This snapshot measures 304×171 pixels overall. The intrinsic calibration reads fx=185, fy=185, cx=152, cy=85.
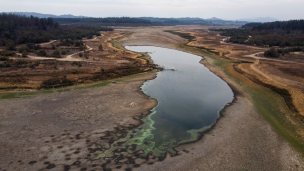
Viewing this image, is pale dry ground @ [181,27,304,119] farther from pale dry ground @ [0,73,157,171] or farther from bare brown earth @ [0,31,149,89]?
bare brown earth @ [0,31,149,89]

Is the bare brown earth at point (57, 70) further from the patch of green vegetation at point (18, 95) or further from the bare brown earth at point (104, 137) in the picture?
the bare brown earth at point (104, 137)

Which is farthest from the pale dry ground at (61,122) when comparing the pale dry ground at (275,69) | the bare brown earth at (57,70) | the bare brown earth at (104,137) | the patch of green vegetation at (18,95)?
the pale dry ground at (275,69)

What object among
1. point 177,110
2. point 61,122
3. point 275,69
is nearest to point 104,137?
point 61,122

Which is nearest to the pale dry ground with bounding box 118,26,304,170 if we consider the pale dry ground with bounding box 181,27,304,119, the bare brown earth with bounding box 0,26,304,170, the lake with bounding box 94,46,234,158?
the bare brown earth with bounding box 0,26,304,170

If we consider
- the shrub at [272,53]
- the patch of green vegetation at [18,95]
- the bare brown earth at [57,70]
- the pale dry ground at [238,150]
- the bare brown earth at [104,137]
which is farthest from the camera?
the shrub at [272,53]

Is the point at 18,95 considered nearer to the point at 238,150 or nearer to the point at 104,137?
the point at 104,137

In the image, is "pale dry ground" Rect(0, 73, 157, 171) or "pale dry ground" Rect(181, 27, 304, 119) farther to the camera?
"pale dry ground" Rect(181, 27, 304, 119)

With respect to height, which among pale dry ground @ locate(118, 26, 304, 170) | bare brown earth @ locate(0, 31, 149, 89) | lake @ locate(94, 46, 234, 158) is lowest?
pale dry ground @ locate(118, 26, 304, 170)
